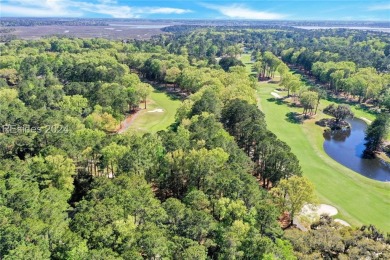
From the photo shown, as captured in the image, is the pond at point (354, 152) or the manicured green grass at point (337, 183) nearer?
the manicured green grass at point (337, 183)

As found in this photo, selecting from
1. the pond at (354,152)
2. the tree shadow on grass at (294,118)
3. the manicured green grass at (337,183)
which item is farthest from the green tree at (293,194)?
the tree shadow on grass at (294,118)

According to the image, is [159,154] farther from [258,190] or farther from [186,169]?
[258,190]

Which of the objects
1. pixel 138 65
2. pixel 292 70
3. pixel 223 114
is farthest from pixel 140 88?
pixel 292 70

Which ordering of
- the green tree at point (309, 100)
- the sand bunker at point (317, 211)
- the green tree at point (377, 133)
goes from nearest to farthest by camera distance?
the sand bunker at point (317, 211) → the green tree at point (377, 133) → the green tree at point (309, 100)

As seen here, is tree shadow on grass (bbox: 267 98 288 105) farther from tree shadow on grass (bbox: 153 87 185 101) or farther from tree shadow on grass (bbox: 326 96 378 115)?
tree shadow on grass (bbox: 153 87 185 101)

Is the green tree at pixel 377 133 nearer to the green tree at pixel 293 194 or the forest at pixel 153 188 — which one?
the forest at pixel 153 188

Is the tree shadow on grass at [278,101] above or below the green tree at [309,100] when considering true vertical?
below

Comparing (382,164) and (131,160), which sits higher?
(131,160)
